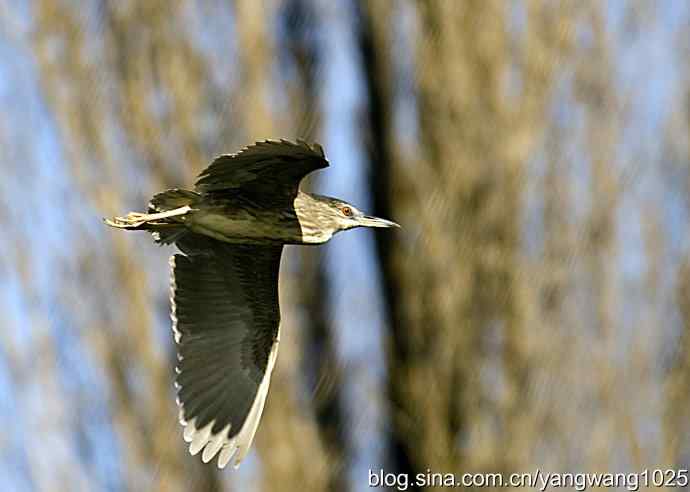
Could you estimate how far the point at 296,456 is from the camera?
6.38 meters

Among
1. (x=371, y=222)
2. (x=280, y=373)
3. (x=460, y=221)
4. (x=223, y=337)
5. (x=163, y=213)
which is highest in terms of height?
(x=163, y=213)

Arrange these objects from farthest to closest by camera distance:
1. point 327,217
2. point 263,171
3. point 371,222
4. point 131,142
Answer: point 131,142 < point 371,222 < point 327,217 < point 263,171

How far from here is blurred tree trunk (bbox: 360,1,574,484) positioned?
6289 mm

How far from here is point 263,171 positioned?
3938 mm

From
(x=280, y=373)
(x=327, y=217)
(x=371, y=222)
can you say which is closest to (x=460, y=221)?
(x=280, y=373)

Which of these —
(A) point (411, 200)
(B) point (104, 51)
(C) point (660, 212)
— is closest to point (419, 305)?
(A) point (411, 200)

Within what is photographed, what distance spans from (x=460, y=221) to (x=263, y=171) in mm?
2523

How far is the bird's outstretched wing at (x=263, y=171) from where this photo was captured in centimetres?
377

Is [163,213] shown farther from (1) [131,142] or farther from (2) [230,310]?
(1) [131,142]

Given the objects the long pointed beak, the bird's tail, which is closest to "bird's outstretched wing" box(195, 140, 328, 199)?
the bird's tail

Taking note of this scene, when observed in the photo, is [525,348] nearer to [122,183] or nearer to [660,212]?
[660,212]

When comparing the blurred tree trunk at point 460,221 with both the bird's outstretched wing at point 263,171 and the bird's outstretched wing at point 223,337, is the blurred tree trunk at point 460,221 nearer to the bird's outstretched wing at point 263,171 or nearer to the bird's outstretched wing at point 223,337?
the bird's outstretched wing at point 223,337

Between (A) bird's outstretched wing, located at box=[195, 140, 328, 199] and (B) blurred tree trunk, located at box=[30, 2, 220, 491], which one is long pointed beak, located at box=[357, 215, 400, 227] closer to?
(A) bird's outstretched wing, located at box=[195, 140, 328, 199]

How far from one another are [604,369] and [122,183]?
193 cm
